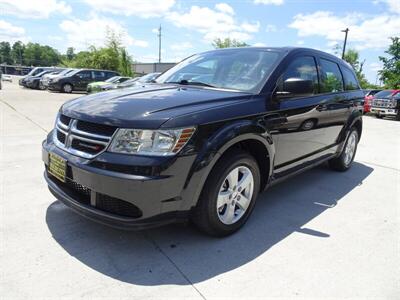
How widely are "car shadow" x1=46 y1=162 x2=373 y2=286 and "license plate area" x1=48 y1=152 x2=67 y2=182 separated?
1.76 ft

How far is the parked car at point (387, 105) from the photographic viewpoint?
16216mm

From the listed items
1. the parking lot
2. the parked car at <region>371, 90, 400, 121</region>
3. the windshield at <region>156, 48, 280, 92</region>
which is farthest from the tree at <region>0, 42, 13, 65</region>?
the parking lot

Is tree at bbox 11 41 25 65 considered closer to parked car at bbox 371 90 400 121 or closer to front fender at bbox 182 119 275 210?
parked car at bbox 371 90 400 121

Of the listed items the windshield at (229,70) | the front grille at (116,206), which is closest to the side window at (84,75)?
the windshield at (229,70)

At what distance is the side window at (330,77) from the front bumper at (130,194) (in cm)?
269

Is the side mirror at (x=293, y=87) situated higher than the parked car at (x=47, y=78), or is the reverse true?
the side mirror at (x=293, y=87)

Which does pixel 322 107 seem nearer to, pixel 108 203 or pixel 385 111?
pixel 108 203

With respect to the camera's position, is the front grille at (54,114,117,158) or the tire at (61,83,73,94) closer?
the front grille at (54,114,117,158)

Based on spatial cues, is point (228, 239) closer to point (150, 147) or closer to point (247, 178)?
point (247, 178)

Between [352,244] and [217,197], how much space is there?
4.51 ft

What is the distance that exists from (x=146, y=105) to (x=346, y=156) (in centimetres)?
395

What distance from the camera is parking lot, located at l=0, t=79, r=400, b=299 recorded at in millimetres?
2328

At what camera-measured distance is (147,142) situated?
240 cm

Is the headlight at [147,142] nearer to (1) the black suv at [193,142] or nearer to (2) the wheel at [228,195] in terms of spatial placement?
(1) the black suv at [193,142]
